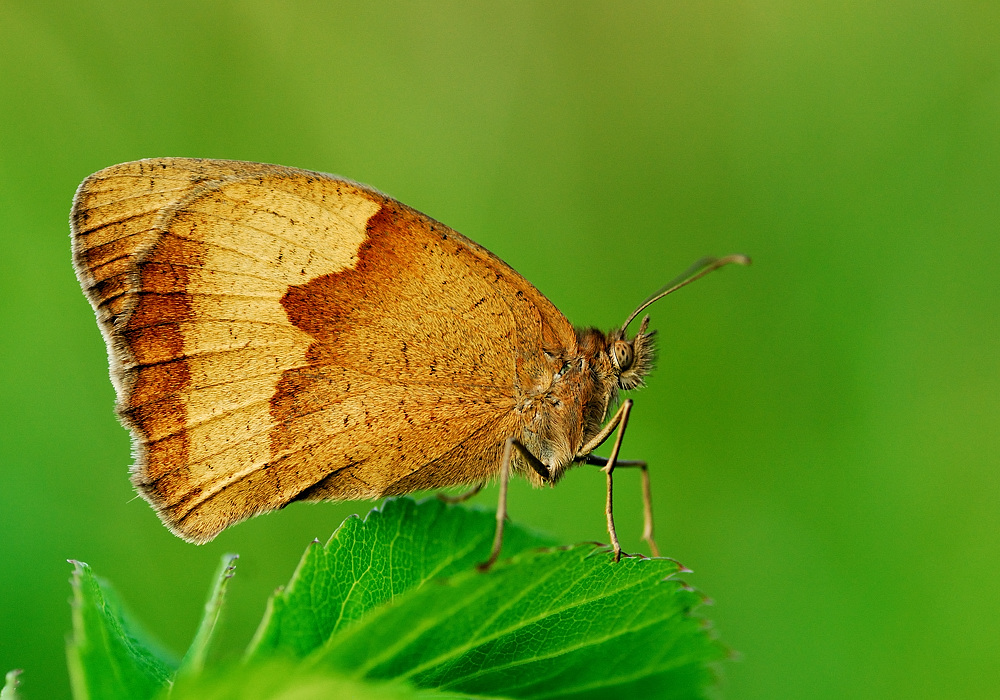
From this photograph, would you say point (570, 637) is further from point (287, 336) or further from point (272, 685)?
point (287, 336)

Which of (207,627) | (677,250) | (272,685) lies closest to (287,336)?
(207,627)

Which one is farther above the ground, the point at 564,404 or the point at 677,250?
the point at 677,250

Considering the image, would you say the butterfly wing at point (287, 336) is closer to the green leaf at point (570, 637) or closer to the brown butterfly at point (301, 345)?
the brown butterfly at point (301, 345)

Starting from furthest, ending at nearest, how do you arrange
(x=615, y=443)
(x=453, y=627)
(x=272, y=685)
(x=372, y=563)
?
1. (x=615, y=443)
2. (x=372, y=563)
3. (x=453, y=627)
4. (x=272, y=685)

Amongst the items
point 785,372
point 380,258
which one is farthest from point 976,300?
point 380,258

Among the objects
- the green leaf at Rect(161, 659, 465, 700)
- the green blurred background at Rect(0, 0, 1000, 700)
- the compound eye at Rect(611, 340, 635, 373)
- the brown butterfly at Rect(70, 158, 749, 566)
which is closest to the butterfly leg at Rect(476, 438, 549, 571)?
the brown butterfly at Rect(70, 158, 749, 566)

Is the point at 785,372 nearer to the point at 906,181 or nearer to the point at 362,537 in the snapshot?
the point at 906,181
